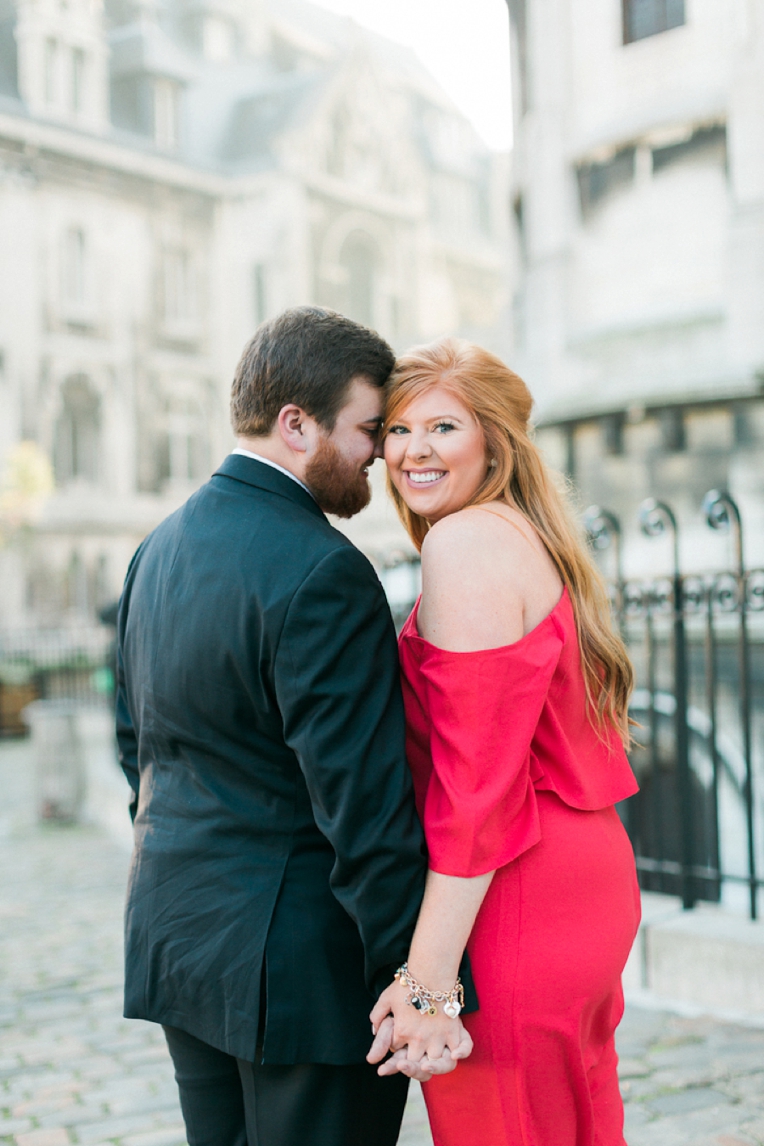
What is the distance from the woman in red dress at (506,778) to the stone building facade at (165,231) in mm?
19540

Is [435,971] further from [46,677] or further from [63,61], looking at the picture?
[63,61]

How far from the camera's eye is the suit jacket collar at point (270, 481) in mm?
2020

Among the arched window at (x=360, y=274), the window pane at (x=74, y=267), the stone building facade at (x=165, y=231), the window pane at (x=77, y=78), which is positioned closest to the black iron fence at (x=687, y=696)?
the stone building facade at (x=165, y=231)

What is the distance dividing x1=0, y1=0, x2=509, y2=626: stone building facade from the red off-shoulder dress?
64.9 ft

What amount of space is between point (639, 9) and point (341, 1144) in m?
11.0

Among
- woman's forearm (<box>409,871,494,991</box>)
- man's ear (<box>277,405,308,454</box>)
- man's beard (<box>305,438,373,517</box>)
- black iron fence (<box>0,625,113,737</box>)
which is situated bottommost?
black iron fence (<box>0,625,113,737</box>)

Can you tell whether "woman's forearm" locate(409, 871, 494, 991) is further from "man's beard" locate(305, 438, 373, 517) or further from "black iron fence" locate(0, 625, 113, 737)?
"black iron fence" locate(0, 625, 113, 737)

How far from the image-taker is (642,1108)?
3.32 metres

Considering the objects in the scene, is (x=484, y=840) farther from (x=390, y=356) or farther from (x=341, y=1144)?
(x=390, y=356)

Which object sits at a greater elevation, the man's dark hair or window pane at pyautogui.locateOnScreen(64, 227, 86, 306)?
window pane at pyautogui.locateOnScreen(64, 227, 86, 306)

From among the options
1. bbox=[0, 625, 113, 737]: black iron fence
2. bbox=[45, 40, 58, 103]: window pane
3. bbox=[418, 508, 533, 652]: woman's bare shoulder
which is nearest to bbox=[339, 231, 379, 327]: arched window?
bbox=[45, 40, 58, 103]: window pane

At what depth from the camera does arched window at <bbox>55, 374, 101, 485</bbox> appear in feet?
87.9

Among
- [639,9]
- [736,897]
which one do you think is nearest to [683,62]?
[639,9]

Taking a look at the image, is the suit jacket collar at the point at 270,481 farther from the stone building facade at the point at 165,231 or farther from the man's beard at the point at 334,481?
the stone building facade at the point at 165,231
